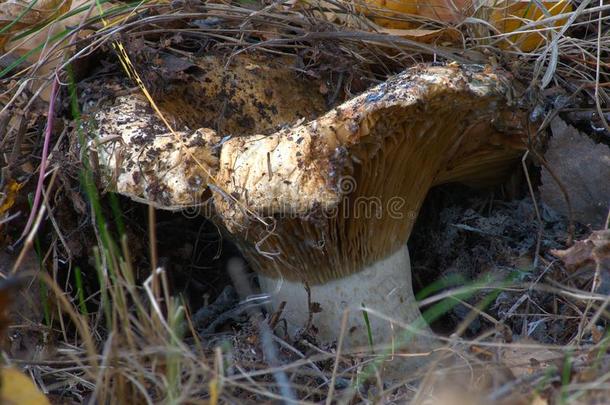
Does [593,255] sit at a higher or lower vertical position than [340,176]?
lower

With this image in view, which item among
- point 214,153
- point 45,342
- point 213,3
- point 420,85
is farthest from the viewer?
point 213,3

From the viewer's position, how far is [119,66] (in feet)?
8.12

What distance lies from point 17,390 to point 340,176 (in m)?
0.92

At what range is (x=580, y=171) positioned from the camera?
2.48 metres

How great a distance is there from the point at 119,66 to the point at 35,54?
484mm

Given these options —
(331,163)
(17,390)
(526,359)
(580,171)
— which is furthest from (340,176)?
(580,171)

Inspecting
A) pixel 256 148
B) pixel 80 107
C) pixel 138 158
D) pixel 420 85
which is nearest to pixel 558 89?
pixel 420 85

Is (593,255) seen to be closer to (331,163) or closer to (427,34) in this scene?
(331,163)

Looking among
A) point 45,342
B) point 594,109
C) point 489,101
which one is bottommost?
point 45,342

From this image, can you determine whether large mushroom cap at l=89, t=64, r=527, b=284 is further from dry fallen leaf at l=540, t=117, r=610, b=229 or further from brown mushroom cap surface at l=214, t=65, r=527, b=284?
dry fallen leaf at l=540, t=117, r=610, b=229

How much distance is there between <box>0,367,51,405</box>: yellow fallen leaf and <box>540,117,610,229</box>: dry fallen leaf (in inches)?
72.3

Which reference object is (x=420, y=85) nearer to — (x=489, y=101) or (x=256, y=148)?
(x=489, y=101)

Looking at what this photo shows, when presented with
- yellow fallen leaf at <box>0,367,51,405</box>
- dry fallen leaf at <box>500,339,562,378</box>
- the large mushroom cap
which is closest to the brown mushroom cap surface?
the large mushroom cap

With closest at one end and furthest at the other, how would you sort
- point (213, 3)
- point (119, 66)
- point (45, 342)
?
point (45, 342) → point (119, 66) → point (213, 3)
